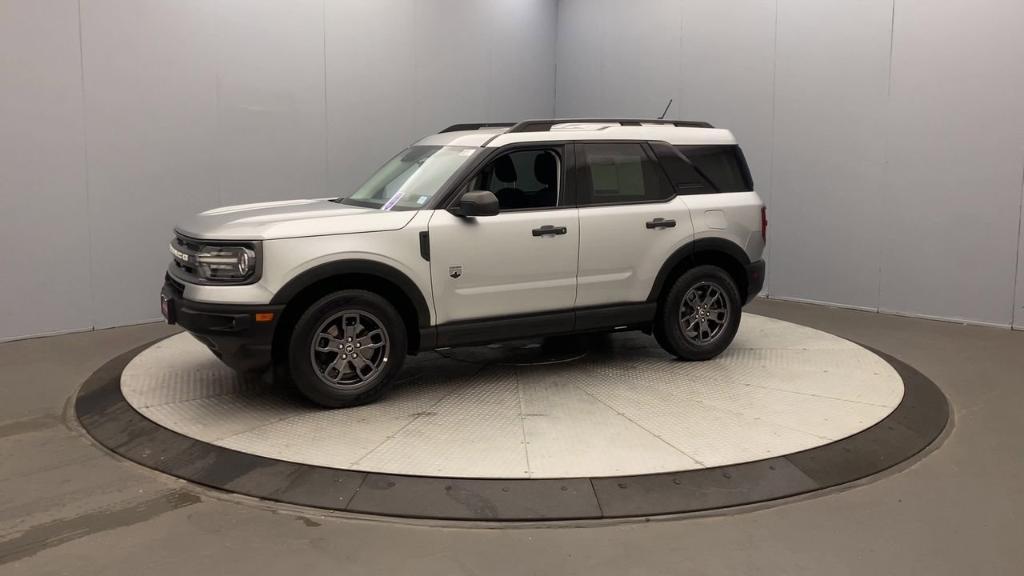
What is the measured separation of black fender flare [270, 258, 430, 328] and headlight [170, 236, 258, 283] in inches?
9.5

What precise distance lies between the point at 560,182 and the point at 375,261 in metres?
1.56

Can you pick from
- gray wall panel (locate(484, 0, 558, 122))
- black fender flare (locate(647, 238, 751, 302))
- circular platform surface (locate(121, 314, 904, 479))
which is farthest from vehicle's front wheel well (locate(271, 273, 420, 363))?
gray wall panel (locate(484, 0, 558, 122))

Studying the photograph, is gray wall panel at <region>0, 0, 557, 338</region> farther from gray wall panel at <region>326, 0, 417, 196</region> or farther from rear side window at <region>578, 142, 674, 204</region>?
rear side window at <region>578, 142, 674, 204</region>

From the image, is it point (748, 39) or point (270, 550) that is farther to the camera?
point (748, 39)

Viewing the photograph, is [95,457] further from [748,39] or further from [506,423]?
[748,39]

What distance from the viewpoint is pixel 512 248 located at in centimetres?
565

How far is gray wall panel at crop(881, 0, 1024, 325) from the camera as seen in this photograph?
774 cm

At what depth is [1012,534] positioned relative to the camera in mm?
3803

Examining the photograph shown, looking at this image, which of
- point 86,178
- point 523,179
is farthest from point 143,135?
point 523,179

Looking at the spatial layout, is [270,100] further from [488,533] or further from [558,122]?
[488,533]

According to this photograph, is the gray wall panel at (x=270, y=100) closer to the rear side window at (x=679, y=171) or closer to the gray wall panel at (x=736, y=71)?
the rear side window at (x=679, y=171)

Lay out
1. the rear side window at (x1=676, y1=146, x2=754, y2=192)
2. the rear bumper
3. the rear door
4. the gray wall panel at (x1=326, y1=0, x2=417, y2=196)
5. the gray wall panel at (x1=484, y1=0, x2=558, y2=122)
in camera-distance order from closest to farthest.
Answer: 1. the rear door
2. the rear side window at (x1=676, y1=146, x2=754, y2=192)
3. the rear bumper
4. the gray wall panel at (x1=326, y1=0, x2=417, y2=196)
5. the gray wall panel at (x1=484, y1=0, x2=558, y2=122)

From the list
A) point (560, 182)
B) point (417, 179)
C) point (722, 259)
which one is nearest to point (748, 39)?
point (722, 259)

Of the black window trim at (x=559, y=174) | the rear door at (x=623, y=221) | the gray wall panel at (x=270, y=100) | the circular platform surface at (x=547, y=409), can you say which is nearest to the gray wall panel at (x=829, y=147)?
the circular platform surface at (x=547, y=409)
